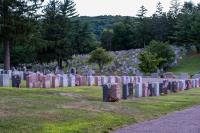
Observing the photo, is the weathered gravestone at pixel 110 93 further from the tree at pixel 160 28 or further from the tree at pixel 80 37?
the tree at pixel 160 28

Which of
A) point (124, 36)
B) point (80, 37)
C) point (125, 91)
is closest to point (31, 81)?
point (125, 91)

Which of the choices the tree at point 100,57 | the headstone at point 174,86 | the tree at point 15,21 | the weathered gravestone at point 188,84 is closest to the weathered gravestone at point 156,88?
the headstone at point 174,86

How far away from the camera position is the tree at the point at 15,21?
5269 cm

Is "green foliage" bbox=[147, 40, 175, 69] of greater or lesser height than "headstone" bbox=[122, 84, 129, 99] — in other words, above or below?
above

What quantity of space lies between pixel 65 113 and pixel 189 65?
252ft

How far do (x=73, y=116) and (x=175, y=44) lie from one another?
9128 cm

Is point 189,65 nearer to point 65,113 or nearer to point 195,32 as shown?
point 195,32

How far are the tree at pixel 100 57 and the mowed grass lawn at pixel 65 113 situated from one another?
59189 millimetres

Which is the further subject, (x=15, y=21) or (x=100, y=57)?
(x=100, y=57)

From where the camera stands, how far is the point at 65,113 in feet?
55.6

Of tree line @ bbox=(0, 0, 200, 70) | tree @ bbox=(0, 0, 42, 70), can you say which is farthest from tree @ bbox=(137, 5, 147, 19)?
tree @ bbox=(0, 0, 42, 70)

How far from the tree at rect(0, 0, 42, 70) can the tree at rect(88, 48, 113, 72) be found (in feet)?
92.3

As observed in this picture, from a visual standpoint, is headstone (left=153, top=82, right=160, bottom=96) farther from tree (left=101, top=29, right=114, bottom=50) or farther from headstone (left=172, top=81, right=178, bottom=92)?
tree (left=101, top=29, right=114, bottom=50)

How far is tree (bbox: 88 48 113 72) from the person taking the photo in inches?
3265
